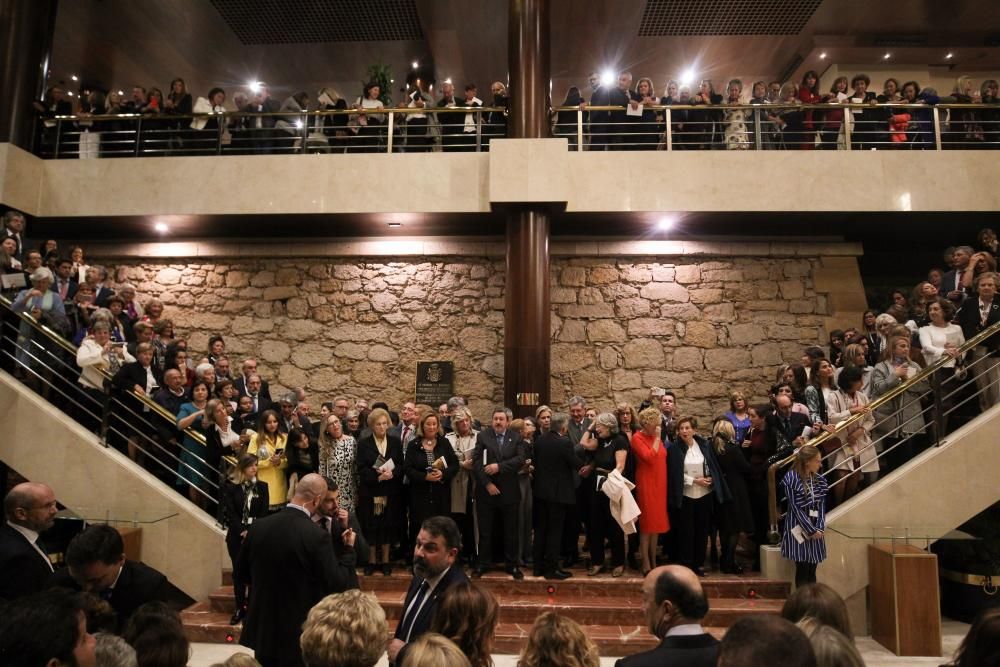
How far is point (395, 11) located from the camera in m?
10.3

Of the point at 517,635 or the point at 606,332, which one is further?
the point at 606,332

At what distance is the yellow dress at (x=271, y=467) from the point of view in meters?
5.39

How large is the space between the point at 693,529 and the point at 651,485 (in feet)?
1.96

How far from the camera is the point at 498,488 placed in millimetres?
5668

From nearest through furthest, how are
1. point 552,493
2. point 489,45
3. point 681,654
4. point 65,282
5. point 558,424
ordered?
point 681,654, point 552,493, point 558,424, point 65,282, point 489,45

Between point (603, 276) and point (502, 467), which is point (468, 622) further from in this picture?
point (603, 276)

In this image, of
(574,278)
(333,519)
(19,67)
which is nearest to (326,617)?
(333,519)

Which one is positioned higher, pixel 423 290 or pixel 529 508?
pixel 423 290

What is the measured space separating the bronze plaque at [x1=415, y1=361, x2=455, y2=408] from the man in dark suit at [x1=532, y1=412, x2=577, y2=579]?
3372 mm

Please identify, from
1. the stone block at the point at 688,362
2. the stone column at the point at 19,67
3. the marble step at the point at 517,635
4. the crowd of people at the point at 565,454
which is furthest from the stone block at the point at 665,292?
the stone column at the point at 19,67

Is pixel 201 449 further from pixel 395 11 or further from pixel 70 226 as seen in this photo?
pixel 395 11

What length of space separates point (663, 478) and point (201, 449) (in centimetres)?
406

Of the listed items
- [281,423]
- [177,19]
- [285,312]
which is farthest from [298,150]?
[281,423]

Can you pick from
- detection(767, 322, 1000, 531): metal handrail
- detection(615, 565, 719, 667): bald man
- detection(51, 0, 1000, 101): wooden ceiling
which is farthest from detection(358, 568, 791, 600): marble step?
detection(51, 0, 1000, 101): wooden ceiling
